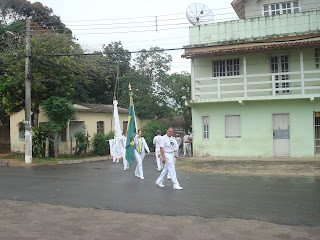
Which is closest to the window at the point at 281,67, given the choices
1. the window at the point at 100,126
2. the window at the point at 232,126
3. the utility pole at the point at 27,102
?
the window at the point at 232,126

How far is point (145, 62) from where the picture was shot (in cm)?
2834

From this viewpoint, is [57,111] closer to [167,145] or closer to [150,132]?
[150,132]

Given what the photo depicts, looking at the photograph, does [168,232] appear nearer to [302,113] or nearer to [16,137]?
[302,113]

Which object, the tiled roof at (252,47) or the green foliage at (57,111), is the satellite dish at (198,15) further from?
the green foliage at (57,111)

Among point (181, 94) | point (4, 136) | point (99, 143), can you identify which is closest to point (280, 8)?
point (181, 94)

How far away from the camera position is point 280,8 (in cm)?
1781

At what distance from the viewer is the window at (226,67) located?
17.6 metres

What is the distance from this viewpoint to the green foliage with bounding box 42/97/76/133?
17.4 m

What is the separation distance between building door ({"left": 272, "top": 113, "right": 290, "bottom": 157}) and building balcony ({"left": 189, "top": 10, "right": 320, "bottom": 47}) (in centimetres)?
434

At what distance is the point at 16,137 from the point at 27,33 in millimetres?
8428

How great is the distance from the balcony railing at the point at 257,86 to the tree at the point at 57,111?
7.10m

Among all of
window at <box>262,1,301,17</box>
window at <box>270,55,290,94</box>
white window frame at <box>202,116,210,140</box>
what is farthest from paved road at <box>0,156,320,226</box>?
window at <box>262,1,301,17</box>

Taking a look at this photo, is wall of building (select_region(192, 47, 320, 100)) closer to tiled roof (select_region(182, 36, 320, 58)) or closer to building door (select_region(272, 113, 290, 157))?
tiled roof (select_region(182, 36, 320, 58))

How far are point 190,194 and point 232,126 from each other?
9.73 metres
